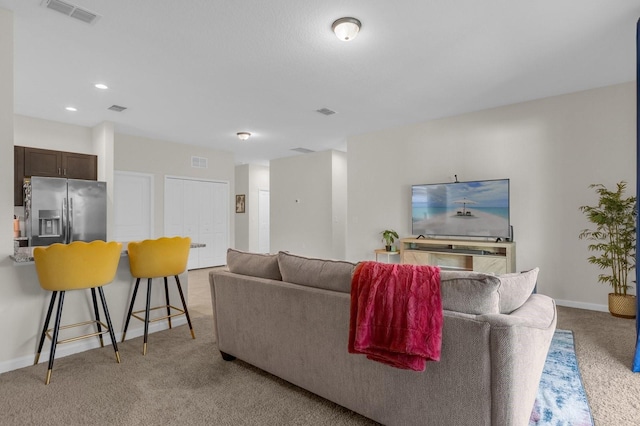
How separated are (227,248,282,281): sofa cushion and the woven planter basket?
12.4 ft

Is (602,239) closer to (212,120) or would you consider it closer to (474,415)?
(474,415)

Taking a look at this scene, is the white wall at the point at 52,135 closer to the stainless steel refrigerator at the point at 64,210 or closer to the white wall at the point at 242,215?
the stainless steel refrigerator at the point at 64,210

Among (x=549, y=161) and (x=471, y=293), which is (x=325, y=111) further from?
(x=471, y=293)

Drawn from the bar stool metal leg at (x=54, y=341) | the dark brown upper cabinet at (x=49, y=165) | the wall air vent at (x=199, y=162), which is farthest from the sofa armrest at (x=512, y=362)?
the wall air vent at (x=199, y=162)

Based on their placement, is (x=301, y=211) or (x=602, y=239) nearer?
(x=602, y=239)

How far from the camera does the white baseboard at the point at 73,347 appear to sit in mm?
2510

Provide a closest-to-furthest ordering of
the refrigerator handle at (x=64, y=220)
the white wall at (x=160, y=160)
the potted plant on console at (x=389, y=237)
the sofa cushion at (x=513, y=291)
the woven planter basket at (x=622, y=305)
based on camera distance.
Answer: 1. the sofa cushion at (x=513, y=291)
2. the woven planter basket at (x=622, y=305)
3. the refrigerator handle at (x=64, y=220)
4. the potted plant on console at (x=389, y=237)
5. the white wall at (x=160, y=160)

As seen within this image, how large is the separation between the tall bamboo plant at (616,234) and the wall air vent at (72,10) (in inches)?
203

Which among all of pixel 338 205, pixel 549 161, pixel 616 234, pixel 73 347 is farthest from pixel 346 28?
pixel 338 205

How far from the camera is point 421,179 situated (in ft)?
17.6

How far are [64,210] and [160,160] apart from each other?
2.08 m

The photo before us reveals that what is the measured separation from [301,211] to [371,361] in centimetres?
628

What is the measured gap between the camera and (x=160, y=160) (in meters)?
6.49

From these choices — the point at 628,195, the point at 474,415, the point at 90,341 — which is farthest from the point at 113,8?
the point at 628,195
